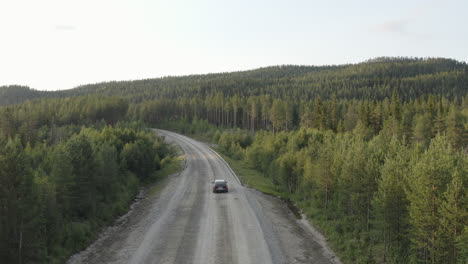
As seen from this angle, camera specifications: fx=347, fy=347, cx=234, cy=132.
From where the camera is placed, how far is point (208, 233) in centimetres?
2525

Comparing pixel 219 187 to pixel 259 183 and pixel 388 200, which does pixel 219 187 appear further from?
pixel 388 200

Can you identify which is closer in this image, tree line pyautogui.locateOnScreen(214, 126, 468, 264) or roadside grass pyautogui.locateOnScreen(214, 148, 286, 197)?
tree line pyautogui.locateOnScreen(214, 126, 468, 264)

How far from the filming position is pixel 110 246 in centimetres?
2355

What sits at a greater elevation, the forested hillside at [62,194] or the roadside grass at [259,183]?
the forested hillside at [62,194]

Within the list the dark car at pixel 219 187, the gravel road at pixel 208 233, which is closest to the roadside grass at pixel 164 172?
the gravel road at pixel 208 233

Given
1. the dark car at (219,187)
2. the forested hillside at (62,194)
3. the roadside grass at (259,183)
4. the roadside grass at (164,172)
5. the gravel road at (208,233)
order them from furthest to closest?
1. the roadside grass at (164,172)
2. the roadside grass at (259,183)
3. the dark car at (219,187)
4. the gravel road at (208,233)
5. the forested hillside at (62,194)

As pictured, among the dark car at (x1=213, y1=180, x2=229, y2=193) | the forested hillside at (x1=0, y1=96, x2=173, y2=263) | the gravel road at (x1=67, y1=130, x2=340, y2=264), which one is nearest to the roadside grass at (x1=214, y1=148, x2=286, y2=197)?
the gravel road at (x1=67, y1=130, x2=340, y2=264)

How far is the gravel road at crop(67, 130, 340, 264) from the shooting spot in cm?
2139

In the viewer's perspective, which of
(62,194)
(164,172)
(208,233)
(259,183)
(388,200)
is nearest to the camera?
(388,200)

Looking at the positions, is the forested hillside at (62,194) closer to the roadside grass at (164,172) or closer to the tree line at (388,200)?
the roadside grass at (164,172)

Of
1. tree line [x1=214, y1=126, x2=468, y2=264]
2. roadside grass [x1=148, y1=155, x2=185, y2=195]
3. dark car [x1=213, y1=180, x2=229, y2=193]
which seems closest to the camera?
tree line [x1=214, y1=126, x2=468, y2=264]

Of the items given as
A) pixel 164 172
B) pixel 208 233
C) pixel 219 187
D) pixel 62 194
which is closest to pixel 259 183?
pixel 219 187

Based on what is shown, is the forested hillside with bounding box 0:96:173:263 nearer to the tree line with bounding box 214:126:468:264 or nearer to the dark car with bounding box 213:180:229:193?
the dark car with bounding box 213:180:229:193

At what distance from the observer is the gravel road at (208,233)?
70.2 feet
